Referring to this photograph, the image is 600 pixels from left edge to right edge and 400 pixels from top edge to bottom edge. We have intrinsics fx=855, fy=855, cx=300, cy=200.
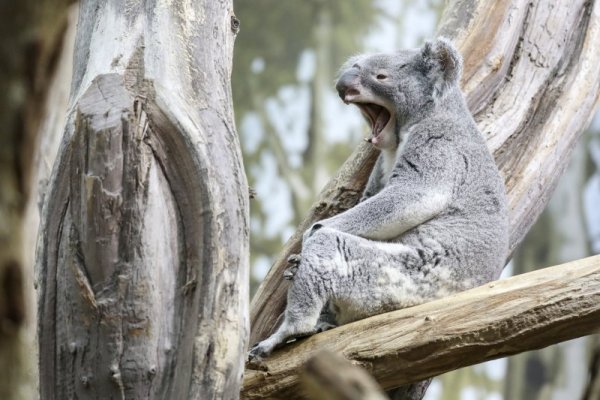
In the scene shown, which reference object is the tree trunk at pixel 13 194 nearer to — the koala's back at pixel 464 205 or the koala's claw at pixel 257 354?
the koala's claw at pixel 257 354

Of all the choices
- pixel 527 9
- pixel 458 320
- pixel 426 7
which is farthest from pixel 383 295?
pixel 426 7

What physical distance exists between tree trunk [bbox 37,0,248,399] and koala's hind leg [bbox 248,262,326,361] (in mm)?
766

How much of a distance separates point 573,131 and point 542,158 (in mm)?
395

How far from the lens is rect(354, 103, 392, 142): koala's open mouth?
6.02 meters

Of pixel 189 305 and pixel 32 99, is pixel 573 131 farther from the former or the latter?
pixel 32 99

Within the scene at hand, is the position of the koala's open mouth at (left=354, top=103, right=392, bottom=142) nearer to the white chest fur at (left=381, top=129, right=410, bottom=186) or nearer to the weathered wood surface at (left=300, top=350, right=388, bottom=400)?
the white chest fur at (left=381, top=129, right=410, bottom=186)

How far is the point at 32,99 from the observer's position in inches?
104

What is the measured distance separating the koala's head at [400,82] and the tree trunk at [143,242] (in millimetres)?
1871

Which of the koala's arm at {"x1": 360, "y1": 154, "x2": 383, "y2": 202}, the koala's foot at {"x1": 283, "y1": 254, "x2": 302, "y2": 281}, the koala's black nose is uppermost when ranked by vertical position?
the koala's black nose

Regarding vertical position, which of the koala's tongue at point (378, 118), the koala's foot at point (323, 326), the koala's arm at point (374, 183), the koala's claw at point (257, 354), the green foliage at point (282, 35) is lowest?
the koala's claw at point (257, 354)

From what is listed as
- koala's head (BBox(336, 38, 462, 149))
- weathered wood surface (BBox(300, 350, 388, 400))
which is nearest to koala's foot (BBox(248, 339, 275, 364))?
koala's head (BBox(336, 38, 462, 149))

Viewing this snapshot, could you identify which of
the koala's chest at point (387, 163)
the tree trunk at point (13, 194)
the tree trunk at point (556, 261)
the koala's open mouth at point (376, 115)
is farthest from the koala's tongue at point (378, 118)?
the tree trunk at point (556, 261)

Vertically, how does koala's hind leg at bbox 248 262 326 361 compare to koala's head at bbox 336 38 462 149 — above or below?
below

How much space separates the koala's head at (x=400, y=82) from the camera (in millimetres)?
5762
